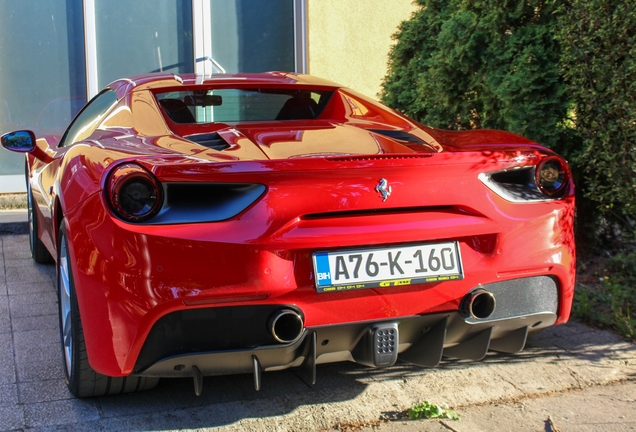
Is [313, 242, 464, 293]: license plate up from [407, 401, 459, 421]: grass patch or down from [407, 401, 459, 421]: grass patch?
up

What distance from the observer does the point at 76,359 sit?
9.12 ft

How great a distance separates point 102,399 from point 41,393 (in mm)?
267

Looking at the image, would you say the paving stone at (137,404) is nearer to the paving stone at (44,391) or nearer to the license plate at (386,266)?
the paving stone at (44,391)

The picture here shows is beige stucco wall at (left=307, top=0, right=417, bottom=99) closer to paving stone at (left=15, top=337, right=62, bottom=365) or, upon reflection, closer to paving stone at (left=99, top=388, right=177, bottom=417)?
paving stone at (left=15, top=337, right=62, bottom=365)

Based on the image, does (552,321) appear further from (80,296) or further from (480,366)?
(80,296)

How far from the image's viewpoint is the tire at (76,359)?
9.05ft

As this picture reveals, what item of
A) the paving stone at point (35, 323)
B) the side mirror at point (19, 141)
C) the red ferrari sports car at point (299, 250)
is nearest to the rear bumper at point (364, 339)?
the red ferrari sports car at point (299, 250)

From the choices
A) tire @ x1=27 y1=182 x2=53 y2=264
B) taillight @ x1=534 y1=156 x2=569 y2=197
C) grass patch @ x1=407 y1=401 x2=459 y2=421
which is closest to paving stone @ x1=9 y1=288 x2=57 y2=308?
tire @ x1=27 y1=182 x2=53 y2=264

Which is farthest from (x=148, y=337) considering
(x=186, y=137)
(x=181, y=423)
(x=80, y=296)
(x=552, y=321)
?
(x=552, y=321)

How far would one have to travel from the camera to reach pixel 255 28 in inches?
353

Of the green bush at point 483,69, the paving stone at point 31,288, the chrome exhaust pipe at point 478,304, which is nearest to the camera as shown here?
the chrome exhaust pipe at point 478,304

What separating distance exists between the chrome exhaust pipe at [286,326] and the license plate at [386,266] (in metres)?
0.13

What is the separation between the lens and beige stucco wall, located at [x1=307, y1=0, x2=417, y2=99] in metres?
8.81

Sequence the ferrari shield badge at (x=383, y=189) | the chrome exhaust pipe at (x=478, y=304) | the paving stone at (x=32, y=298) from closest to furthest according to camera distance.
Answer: the ferrari shield badge at (x=383, y=189) → the chrome exhaust pipe at (x=478, y=304) → the paving stone at (x=32, y=298)
